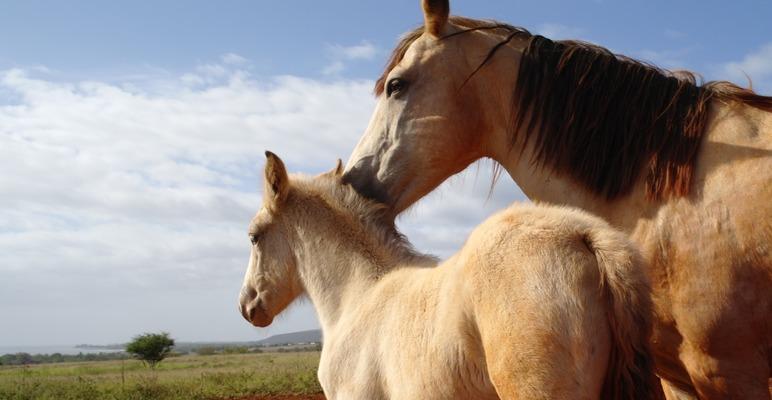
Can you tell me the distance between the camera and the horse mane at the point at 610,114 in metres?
3.51

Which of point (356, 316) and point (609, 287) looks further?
point (356, 316)

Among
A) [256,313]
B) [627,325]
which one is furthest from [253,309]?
[627,325]

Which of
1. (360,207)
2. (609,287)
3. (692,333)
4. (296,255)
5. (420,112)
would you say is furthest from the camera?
(296,255)

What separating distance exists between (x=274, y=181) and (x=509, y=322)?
241 cm

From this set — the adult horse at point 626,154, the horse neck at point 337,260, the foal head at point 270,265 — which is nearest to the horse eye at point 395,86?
the adult horse at point 626,154

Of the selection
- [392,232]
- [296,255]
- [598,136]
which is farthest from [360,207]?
[598,136]

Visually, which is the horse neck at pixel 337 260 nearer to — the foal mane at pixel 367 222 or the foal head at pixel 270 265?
the foal mane at pixel 367 222

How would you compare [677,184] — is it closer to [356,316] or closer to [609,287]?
[609,287]

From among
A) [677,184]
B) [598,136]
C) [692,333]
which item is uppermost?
[598,136]

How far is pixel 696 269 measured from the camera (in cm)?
324

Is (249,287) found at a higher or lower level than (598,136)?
lower

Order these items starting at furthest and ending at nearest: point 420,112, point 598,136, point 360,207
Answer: point 360,207 → point 420,112 → point 598,136

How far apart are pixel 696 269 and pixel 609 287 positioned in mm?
720

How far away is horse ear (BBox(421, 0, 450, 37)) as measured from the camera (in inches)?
162
